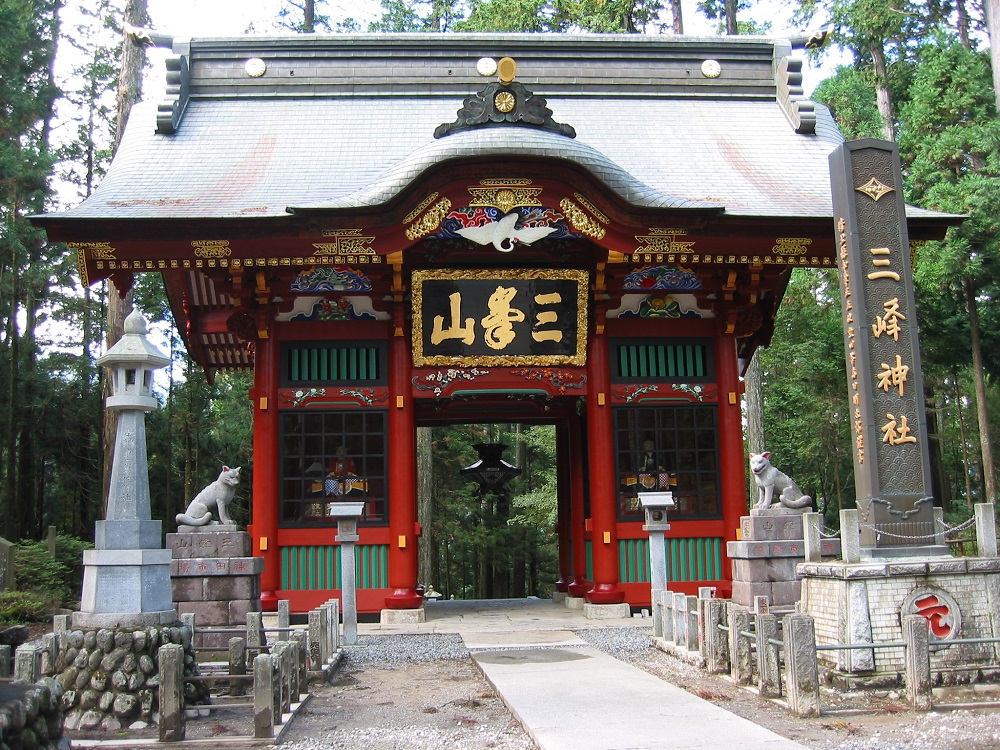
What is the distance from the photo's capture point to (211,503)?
9906 mm

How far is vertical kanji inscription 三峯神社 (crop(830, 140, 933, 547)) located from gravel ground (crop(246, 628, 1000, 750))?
1.52 metres

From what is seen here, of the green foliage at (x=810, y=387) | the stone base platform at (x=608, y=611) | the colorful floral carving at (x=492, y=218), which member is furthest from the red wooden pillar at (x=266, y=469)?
the green foliage at (x=810, y=387)

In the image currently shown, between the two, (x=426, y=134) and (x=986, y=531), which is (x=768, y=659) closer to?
(x=986, y=531)

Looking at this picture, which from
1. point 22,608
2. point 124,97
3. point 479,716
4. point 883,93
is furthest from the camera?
point 883,93

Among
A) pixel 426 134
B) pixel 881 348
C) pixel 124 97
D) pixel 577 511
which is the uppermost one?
pixel 124 97

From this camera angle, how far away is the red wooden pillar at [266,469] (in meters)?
12.0

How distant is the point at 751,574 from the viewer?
10.1m

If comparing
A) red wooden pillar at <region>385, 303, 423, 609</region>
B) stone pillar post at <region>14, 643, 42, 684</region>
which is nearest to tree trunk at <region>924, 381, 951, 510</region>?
red wooden pillar at <region>385, 303, 423, 609</region>

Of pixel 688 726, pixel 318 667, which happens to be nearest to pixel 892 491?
pixel 688 726

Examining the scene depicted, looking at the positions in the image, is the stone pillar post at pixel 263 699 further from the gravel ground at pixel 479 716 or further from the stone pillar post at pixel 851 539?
the stone pillar post at pixel 851 539

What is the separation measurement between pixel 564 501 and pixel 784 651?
32.3ft

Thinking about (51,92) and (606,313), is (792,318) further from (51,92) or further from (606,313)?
(51,92)

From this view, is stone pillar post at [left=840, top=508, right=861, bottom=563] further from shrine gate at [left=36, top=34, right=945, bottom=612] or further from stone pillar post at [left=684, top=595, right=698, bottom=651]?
shrine gate at [left=36, top=34, right=945, bottom=612]

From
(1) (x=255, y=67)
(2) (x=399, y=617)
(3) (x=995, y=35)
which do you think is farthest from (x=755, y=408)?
(1) (x=255, y=67)
